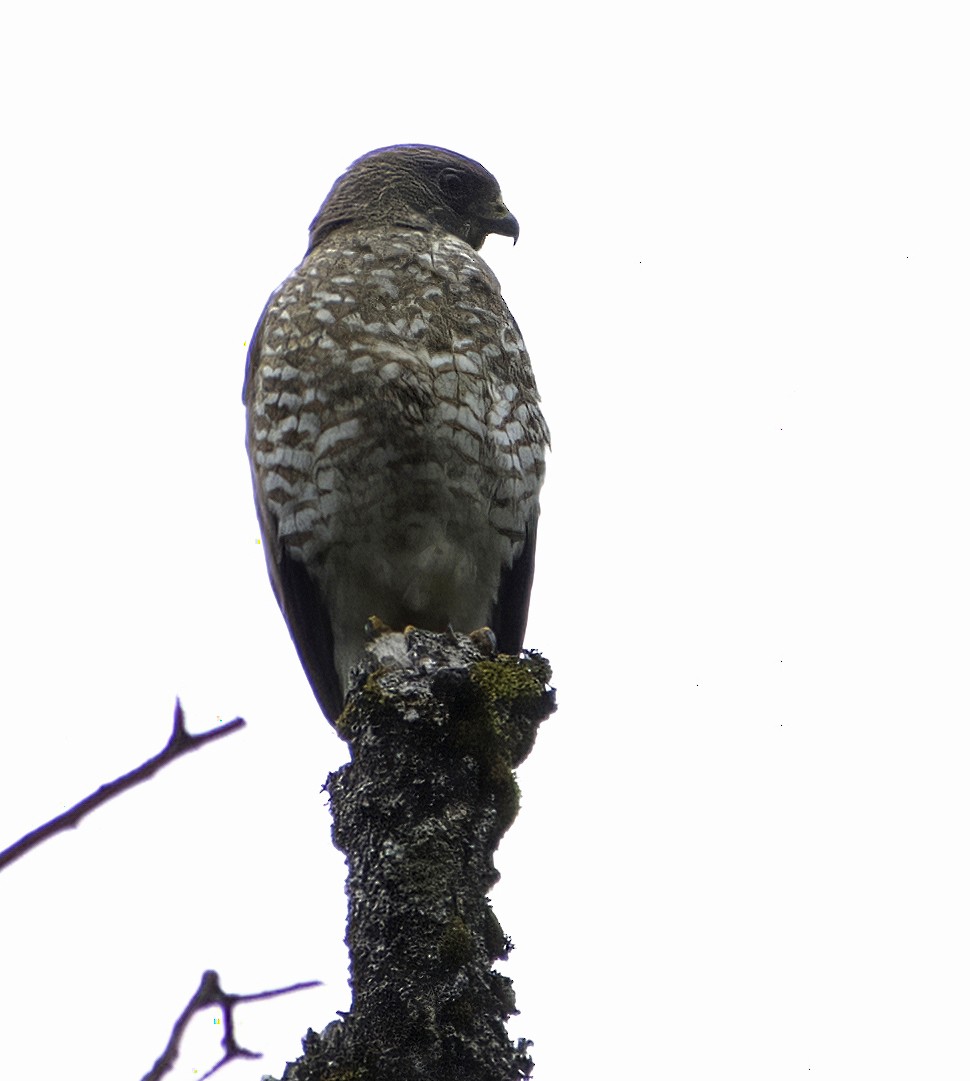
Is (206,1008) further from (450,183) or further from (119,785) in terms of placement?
(450,183)

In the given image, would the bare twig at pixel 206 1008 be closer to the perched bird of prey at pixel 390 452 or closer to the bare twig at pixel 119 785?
the bare twig at pixel 119 785

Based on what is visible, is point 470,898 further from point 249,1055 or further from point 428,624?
point 428,624

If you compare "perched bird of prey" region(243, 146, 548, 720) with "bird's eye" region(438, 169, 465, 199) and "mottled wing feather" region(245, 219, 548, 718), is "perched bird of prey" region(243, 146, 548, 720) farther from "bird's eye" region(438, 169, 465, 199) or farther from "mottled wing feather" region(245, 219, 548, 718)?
"bird's eye" region(438, 169, 465, 199)

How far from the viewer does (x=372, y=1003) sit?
2.71 m

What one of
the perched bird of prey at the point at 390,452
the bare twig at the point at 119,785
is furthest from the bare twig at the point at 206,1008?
the perched bird of prey at the point at 390,452

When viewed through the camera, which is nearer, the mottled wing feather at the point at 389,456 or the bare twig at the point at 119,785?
the bare twig at the point at 119,785

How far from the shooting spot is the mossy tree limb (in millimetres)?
2617

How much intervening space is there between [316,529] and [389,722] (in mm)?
1759

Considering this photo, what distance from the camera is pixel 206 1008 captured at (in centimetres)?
138

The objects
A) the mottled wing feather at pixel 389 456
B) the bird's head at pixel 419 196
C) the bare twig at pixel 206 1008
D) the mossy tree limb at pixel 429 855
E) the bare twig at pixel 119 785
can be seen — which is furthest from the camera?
the bird's head at pixel 419 196

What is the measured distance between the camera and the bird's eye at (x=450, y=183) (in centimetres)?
635

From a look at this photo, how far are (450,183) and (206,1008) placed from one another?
5395 millimetres

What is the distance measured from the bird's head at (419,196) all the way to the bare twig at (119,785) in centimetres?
476

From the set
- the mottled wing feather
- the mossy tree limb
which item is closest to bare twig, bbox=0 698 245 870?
the mossy tree limb
